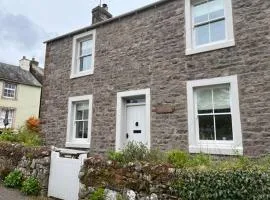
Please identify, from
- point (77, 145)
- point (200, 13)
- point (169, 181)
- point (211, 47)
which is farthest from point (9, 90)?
point (169, 181)

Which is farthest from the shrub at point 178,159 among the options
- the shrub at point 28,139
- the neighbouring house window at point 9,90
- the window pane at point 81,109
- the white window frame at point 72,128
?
the neighbouring house window at point 9,90

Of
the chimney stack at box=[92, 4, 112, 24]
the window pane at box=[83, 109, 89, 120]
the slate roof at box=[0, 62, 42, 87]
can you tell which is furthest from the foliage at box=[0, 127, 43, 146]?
the slate roof at box=[0, 62, 42, 87]

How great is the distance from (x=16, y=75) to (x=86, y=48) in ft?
61.6

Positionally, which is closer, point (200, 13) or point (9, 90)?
point (200, 13)

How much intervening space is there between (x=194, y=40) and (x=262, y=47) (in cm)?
214

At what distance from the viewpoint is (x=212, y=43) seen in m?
7.95

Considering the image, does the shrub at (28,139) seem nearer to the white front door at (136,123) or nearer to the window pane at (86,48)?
the white front door at (136,123)

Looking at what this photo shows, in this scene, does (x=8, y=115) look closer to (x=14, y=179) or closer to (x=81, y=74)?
(x=81, y=74)

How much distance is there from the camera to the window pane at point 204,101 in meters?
7.69

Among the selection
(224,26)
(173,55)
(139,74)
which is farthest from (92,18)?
(224,26)

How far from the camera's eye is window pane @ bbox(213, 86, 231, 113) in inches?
290

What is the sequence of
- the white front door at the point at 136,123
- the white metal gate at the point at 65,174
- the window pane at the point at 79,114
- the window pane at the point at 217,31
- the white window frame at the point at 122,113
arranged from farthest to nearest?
1. the window pane at the point at 79,114
2. the white front door at the point at 136,123
3. the white window frame at the point at 122,113
4. the window pane at the point at 217,31
5. the white metal gate at the point at 65,174

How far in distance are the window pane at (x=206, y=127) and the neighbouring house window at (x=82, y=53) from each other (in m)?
5.58

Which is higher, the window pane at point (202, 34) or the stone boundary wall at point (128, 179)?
the window pane at point (202, 34)
